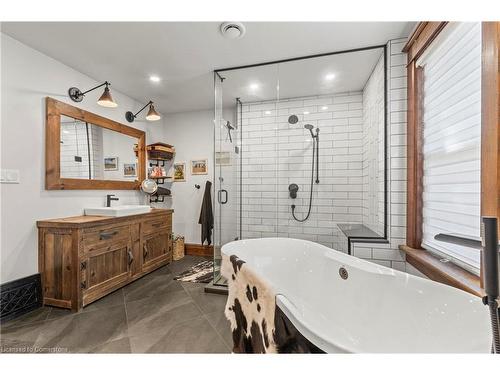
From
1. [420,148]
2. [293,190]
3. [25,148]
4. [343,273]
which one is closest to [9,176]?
[25,148]

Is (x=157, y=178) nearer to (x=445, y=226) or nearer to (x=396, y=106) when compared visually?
(x=396, y=106)

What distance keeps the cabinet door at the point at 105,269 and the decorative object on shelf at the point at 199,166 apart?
5.32ft

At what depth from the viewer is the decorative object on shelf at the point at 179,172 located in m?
3.84

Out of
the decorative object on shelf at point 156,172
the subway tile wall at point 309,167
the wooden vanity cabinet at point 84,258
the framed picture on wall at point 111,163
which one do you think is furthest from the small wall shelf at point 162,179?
the subway tile wall at point 309,167

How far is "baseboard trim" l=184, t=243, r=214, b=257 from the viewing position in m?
3.66

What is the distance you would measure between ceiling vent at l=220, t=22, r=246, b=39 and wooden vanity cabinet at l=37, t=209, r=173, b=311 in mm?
2106

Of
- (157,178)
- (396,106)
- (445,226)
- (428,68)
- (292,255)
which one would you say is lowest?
(292,255)

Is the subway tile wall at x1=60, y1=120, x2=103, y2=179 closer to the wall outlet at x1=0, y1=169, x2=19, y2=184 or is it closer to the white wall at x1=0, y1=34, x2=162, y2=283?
the white wall at x1=0, y1=34, x2=162, y2=283

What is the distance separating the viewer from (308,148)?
2537 mm

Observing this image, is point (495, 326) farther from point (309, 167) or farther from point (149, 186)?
point (149, 186)

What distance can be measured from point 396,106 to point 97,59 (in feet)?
9.69

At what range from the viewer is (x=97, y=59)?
2.24 m

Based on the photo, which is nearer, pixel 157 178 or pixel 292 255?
pixel 292 255
